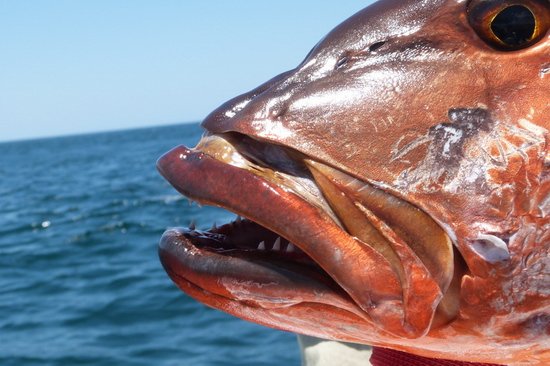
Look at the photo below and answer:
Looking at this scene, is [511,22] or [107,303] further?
[107,303]

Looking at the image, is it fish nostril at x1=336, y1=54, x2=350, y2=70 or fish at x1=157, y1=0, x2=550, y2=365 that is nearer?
fish at x1=157, y1=0, x2=550, y2=365

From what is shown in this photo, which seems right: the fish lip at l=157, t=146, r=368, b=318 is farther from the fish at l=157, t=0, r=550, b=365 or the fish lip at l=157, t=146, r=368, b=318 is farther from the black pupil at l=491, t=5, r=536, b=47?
the black pupil at l=491, t=5, r=536, b=47

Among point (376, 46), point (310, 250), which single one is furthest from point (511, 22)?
point (310, 250)

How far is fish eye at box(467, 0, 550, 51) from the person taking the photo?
1.28 meters

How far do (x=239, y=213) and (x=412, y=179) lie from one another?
0.29 metres

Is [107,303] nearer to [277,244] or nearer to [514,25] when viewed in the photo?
[277,244]

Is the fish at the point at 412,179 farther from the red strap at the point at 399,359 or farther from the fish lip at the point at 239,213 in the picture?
the red strap at the point at 399,359

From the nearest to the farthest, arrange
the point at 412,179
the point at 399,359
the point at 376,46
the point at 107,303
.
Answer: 1. the point at 412,179
2. the point at 376,46
3. the point at 399,359
4. the point at 107,303

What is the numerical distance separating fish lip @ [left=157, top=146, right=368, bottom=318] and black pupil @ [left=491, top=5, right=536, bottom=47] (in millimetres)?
404

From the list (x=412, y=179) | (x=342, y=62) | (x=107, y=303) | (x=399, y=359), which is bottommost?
(x=107, y=303)

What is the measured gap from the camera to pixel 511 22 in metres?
1.30

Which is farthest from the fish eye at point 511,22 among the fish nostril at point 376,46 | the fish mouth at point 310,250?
the fish mouth at point 310,250

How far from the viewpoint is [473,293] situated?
1.29 m

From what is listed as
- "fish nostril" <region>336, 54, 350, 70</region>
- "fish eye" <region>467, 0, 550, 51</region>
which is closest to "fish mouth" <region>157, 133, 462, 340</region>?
"fish nostril" <region>336, 54, 350, 70</region>
